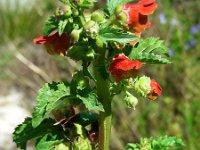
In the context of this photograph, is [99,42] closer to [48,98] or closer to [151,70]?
[48,98]

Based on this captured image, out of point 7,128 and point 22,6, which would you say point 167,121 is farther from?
point 22,6

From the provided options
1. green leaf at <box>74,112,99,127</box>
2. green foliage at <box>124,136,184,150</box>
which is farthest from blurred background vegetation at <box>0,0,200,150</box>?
green leaf at <box>74,112,99,127</box>

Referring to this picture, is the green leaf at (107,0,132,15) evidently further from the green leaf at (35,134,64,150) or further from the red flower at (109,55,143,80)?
the green leaf at (35,134,64,150)

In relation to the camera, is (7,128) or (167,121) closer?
(167,121)

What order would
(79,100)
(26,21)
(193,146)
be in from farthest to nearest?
(26,21)
(193,146)
(79,100)

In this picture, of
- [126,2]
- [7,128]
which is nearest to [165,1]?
[7,128]

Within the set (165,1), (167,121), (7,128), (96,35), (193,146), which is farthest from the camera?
(165,1)

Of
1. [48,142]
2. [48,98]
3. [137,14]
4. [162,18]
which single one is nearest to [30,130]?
[48,142]
